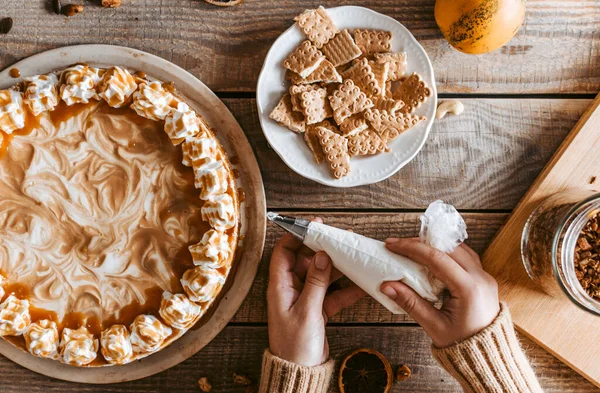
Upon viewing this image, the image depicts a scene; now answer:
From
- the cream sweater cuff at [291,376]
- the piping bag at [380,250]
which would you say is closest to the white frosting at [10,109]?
the piping bag at [380,250]

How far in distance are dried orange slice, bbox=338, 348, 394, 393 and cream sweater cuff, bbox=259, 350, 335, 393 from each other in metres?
0.09

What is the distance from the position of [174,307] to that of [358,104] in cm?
83

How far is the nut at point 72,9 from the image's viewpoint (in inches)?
67.0

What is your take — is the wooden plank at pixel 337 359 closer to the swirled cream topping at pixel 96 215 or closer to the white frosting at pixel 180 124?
the swirled cream topping at pixel 96 215

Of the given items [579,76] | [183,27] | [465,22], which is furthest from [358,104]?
A: [579,76]

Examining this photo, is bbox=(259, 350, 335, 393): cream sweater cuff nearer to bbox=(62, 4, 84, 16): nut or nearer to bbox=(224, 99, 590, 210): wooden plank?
bbox=(224, 99, 590, 210): wooden plank

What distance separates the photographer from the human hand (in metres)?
1.61

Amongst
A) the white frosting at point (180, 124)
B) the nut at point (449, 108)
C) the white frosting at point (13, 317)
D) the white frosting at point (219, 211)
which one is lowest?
the white frosting at point (13, 317)

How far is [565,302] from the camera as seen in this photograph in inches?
66.1

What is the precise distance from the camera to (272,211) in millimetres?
1755

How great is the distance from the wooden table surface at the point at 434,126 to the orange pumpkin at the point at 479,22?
0.44 feet

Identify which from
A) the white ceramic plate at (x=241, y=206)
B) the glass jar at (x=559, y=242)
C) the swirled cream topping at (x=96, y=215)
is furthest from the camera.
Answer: the white ceramic plate at (x=241, y=206)

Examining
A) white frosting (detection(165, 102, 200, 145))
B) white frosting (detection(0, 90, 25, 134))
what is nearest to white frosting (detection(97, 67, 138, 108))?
white frosting (detection(165, 102, 200, 145))

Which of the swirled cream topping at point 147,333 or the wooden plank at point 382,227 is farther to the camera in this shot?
the wooden plank at point 382,227
